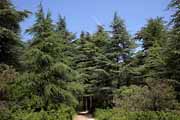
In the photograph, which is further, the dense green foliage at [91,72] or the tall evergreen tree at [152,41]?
the tall evergreen tree at [152,41]

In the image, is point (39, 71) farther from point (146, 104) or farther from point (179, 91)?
point (179, 91)

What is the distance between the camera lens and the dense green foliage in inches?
741

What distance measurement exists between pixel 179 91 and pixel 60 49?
400 inches

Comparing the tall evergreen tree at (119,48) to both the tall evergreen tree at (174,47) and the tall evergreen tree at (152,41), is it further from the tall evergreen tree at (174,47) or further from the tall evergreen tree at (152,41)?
the tall evergreen tree at (174,47)

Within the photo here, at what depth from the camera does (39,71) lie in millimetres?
21297

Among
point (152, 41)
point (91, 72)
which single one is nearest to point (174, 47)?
point (152, 41)

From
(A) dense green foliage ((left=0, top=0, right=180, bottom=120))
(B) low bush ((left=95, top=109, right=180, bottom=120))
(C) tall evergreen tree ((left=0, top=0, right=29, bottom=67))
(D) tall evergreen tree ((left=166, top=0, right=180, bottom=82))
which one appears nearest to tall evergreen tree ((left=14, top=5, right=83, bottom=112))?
(A) dense green foliage ((left=0, top=0, right=180, bottom=120))

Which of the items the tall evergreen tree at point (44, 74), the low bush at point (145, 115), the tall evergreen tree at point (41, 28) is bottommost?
the low bush at point (145, 115)

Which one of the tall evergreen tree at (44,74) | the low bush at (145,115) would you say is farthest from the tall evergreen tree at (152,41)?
the tall evergreen tree at (44,74)

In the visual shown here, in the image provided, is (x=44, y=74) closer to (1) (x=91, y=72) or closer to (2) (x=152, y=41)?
(1) (x=91, y=72)

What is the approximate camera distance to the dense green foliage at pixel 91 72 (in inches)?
741

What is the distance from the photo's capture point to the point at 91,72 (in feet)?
110

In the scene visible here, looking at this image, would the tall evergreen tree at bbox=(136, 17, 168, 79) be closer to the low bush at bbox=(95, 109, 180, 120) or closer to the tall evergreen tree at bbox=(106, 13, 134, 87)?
the tall evergreen tree at bbox=(106, 13, 134, 87)

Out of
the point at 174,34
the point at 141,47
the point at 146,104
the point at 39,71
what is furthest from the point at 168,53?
the point at 39,71
